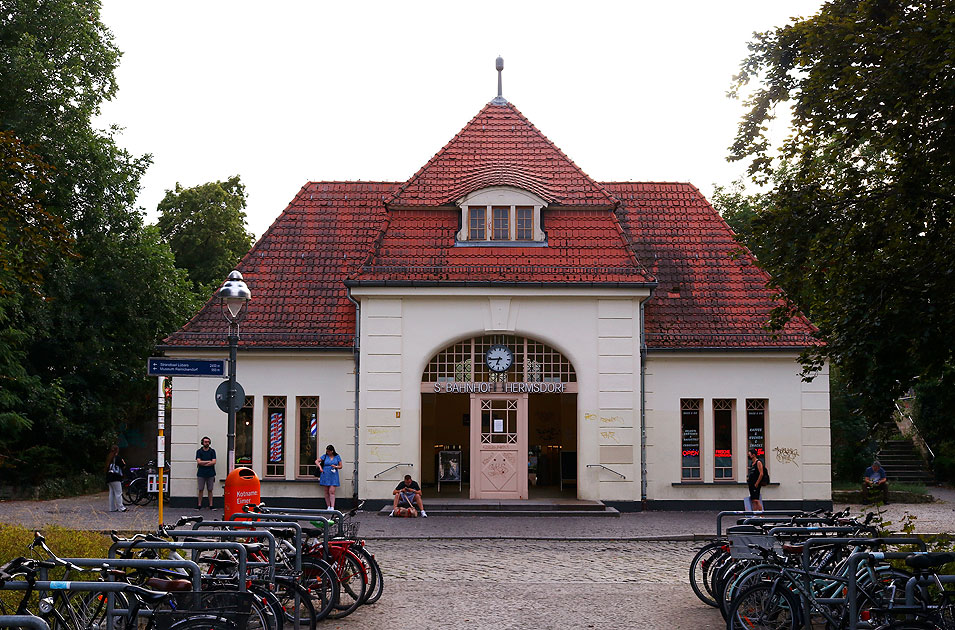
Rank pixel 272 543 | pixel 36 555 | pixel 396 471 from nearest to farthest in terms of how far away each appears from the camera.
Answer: pixel 272 543
pixel 36 555
pixel 396 471

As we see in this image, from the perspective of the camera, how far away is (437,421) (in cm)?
3178

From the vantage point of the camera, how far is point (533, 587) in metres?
13.4

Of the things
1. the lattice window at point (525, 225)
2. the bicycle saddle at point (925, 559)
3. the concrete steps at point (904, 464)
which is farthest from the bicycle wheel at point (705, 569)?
the concrete steps at point (904, 464)

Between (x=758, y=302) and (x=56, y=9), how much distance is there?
74.2 ft

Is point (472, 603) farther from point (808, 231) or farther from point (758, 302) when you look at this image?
point (758, 302)

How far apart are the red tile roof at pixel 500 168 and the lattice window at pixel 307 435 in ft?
18.2

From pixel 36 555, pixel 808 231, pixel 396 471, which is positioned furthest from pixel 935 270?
pixel 396 471

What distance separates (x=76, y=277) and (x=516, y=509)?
722 inches

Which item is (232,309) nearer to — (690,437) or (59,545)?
(59,545)

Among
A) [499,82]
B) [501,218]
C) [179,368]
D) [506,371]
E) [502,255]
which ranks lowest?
[179,368]

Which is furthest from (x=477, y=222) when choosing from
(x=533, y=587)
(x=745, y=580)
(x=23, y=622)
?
(x=23, y=622)

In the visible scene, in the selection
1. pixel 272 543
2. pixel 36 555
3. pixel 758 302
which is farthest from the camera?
pixel 758 302

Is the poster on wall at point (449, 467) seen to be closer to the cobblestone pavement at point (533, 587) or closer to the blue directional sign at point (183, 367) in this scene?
the cobblestone pavement at point (533, 587)

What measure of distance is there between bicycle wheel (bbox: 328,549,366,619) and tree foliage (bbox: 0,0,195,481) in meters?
19.8
